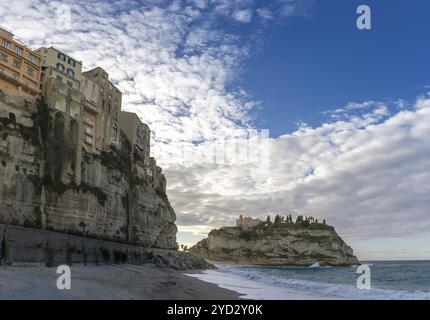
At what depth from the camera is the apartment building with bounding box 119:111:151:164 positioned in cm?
7406

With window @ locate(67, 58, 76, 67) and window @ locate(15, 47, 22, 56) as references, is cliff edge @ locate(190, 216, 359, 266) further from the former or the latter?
window @ locate(15, 47, 22, 56)

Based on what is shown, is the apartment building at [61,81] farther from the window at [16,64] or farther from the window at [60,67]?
the window at [16,64]

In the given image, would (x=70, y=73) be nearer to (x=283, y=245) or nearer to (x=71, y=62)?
(x=71, y=62)

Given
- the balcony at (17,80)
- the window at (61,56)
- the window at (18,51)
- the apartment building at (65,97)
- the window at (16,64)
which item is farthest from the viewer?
the window at (61,56)

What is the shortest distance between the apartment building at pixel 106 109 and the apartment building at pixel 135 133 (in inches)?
260

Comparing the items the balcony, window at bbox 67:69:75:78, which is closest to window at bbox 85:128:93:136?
the balcony

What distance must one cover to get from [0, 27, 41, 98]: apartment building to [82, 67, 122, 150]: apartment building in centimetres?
1039

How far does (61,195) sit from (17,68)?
17.5m

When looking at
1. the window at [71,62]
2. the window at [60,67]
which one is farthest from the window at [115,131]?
the window at [60,67]

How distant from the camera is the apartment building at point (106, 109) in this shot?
59125 millimetres

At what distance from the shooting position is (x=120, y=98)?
6994 centimetres
